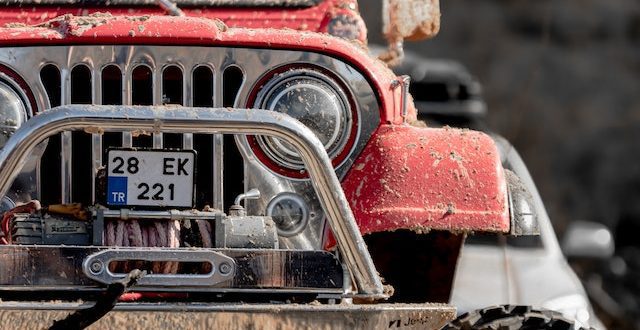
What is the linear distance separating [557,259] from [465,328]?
4931 mm

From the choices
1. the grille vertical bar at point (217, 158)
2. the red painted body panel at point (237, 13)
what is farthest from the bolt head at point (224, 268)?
the red painted body panel at point (237, 13)

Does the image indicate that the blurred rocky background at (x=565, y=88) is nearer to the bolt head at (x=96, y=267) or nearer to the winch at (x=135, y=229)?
the winch at (x=135, y=229)

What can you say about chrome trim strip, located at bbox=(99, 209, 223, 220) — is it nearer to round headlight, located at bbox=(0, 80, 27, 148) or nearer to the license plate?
the license plate

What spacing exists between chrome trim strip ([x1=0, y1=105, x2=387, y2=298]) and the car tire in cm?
37

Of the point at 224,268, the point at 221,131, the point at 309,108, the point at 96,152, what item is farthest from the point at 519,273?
the point at 221,131

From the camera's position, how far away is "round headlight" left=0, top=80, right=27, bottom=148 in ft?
16.4

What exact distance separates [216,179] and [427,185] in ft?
2.29

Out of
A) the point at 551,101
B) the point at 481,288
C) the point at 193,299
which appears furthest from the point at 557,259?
the point at 551,101

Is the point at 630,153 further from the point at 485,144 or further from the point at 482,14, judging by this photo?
the point at 485,144

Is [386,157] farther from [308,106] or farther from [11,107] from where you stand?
[11,107]

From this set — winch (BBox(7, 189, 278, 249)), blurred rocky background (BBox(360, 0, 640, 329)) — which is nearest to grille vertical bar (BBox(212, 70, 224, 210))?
winch (BBox(7, 189, 278, 249))

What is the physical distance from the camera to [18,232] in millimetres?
4742

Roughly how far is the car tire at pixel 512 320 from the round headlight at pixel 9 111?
1.54 meters

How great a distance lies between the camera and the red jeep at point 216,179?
14.6 feet
